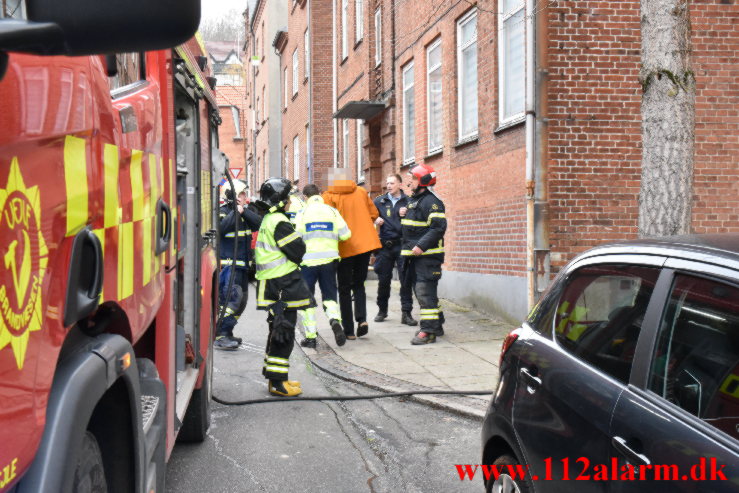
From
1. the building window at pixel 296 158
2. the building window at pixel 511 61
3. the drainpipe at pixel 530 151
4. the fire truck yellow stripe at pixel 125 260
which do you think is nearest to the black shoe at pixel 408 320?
the drainpipe at pixel 530 151

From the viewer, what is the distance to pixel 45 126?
1675mm

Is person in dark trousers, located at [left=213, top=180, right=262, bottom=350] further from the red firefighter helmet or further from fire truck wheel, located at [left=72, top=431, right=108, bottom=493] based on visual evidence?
fire truck wheel, located at [left=72, top=431, right=108, bottom=493]

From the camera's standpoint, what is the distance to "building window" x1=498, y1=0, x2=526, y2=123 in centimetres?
1091

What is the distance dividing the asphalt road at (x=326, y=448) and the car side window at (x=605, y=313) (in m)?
1.85

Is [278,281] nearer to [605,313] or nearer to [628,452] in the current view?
[605,313]

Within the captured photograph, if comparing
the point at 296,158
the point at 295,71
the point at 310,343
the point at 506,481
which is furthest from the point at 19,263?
the point at 295,71

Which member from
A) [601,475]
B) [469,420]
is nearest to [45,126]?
[601,475]

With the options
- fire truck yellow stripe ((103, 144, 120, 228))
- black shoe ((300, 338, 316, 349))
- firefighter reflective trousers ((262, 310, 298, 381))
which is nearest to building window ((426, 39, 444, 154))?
black shoe ((300, 338, 316, 349))

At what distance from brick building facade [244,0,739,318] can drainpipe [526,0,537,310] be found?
0.04m

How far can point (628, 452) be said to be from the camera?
97.5 inches

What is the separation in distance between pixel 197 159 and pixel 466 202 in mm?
8268

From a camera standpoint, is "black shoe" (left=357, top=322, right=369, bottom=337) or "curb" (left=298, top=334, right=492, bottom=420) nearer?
"curb" (left=298, top=334, right=492, bottom=420)

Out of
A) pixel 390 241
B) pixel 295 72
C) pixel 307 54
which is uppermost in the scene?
pixel 295 72

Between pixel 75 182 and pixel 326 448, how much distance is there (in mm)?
4025
